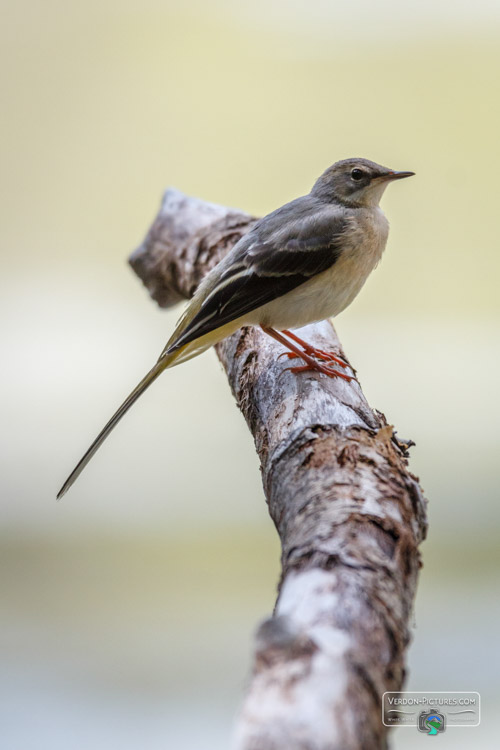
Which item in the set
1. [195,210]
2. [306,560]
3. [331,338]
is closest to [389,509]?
[306,560]

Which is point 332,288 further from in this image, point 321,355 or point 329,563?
point 329,563

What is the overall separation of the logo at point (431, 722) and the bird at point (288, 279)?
1379mm

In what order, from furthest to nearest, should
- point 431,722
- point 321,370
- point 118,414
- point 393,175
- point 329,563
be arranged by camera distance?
point 393,175
point 118,414
point 321,370
point 431,722
point 329,563

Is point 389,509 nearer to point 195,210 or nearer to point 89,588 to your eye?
point 195,210

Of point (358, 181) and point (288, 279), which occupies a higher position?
point (358, 181)

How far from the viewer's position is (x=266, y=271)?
319cm

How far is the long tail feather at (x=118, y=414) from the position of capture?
9.50ft

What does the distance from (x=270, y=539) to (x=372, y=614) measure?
6.23m

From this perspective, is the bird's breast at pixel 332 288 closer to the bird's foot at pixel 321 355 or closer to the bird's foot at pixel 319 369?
the bird's foot at pixel 321 355

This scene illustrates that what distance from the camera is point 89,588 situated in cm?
710

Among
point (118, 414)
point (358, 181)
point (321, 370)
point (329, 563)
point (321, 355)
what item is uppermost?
point (358, 181)

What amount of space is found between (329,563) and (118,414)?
1542 millimetres

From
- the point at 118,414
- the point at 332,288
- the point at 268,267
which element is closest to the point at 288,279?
the point at 268,267

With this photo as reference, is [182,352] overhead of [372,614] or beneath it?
overhead
